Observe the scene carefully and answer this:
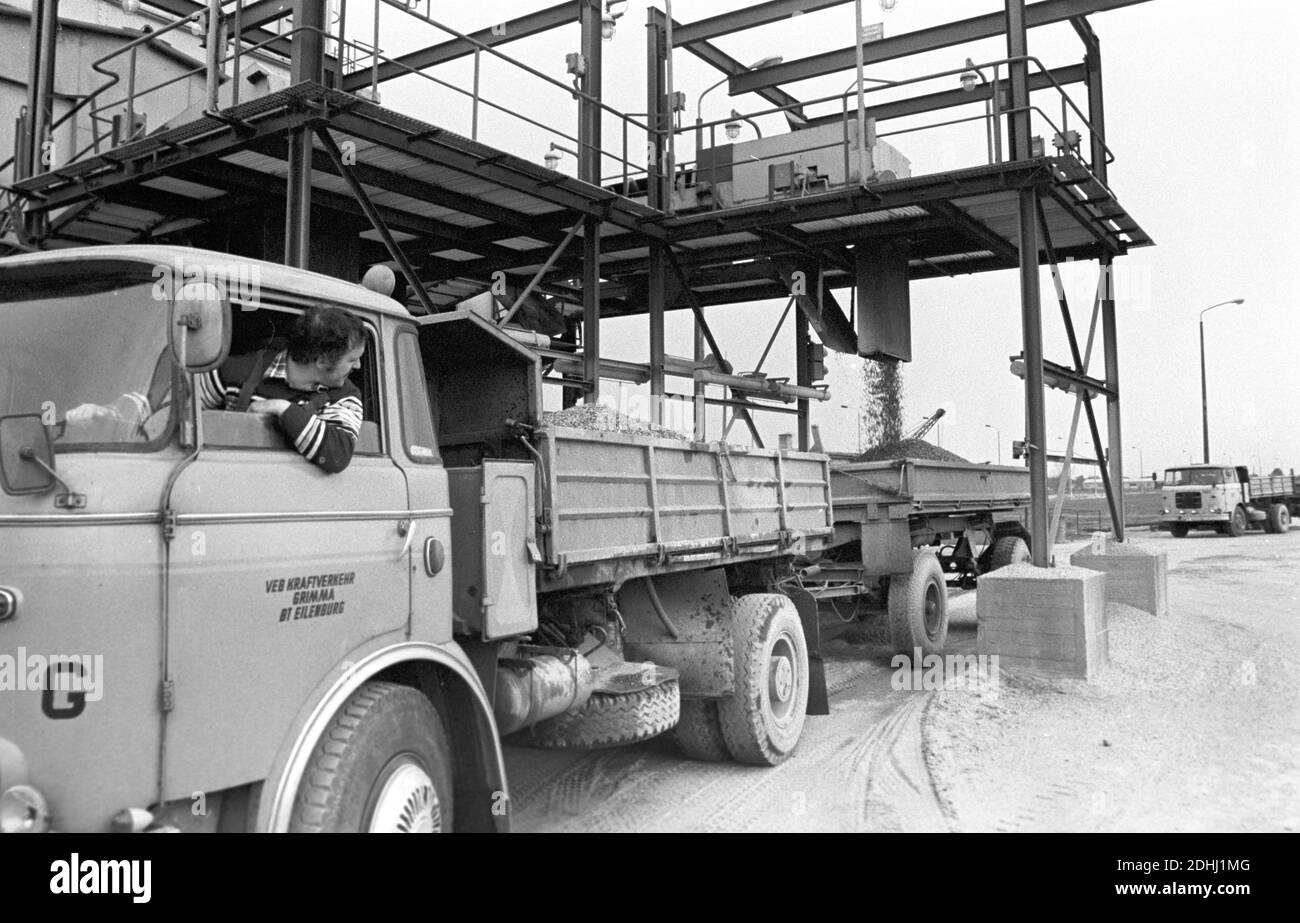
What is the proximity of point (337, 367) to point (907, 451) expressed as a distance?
10.2 metres

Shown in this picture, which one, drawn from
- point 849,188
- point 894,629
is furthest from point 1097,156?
point 894,629

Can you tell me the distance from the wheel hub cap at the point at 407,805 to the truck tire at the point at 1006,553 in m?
10.7

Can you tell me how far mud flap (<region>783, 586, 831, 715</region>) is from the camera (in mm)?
7305

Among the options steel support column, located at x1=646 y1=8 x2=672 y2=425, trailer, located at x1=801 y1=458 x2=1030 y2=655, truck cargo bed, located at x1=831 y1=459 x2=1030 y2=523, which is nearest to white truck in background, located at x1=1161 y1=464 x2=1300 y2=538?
truck cargo bed, located at x1=831 y1=459 x2=1030 y2=523

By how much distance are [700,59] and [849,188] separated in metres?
4.38

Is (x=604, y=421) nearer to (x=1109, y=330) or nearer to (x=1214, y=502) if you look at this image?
(x=1109, y=330)

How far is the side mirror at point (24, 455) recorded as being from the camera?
2.72 metres

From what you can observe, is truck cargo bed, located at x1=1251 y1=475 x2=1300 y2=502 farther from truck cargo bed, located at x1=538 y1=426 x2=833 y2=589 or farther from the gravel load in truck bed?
truck cargo bed, located at x1=538 y1=426 x2=833 y2=589

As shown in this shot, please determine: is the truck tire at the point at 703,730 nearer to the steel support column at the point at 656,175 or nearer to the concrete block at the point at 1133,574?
the steel support column at the point at 656,175

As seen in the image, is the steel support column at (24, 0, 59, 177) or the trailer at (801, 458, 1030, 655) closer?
the trailer at (801, 458, 1030, 655)

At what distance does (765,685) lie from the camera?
6.36 m

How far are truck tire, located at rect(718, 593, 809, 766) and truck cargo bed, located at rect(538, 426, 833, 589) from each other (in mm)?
401

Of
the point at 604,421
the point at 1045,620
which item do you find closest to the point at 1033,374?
the point at 1045,620

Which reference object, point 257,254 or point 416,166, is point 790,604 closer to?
point 416,166
